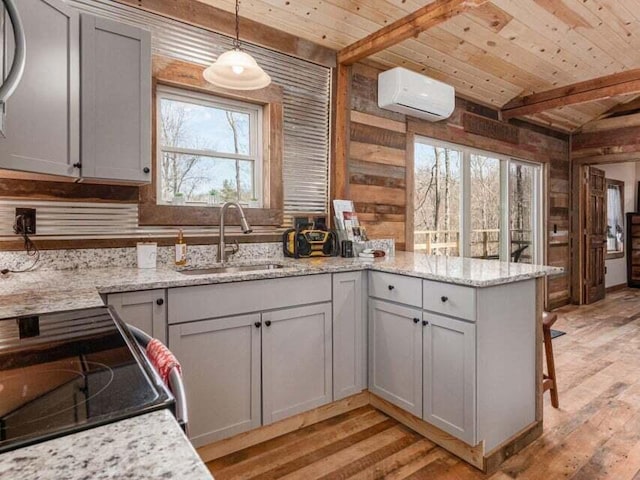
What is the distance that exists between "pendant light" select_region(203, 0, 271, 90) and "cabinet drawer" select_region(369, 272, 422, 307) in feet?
4.27

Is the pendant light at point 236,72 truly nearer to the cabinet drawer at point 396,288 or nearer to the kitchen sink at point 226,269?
the kitchen sink at point 226,269

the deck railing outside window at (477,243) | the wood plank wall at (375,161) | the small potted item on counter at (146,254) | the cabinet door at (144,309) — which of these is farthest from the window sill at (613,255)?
the cabinet door at (144,309)

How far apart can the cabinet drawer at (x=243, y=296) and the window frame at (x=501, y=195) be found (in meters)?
1.65

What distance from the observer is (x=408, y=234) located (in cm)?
367

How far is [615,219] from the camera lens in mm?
7168

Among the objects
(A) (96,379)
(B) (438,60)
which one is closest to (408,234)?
(B) (438,60)

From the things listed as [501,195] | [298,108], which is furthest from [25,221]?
[501,195]

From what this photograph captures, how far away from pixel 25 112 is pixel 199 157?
1.18 metres

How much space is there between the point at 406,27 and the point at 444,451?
8.45 feet

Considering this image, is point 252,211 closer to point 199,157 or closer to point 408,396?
point 199,157

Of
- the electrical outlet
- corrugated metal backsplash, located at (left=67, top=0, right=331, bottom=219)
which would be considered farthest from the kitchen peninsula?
corrugated metal backsplash, located at (left=67, top=0, right=331, bottom=219)

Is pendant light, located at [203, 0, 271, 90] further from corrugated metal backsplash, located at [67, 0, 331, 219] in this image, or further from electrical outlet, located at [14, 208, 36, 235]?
electrical outlet, located at [14, 208, 36, 235]

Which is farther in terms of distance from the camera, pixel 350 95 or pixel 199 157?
pixel 350 95

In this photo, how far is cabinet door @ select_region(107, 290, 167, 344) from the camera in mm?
1722
